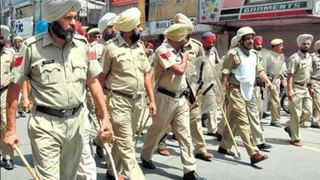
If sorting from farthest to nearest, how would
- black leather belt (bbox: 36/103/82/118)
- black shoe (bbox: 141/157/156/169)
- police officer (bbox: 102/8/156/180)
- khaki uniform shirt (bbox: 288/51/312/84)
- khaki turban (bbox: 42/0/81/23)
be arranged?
khaki uniform shirt (bbox: 288/51/312/84)
black shoe (bbox: 141/157/156/169)
police officer (bbox: 102/8/156/180)
black leather belt (bbox: 36/103/82/118)
khaki turban (bbox: 42/0/81/23)

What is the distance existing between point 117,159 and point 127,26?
142 cm

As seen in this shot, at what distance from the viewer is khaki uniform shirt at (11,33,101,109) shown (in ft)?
12.1

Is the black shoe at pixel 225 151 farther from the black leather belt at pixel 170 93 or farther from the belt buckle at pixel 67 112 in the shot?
the belt buckle at pixel 67 112

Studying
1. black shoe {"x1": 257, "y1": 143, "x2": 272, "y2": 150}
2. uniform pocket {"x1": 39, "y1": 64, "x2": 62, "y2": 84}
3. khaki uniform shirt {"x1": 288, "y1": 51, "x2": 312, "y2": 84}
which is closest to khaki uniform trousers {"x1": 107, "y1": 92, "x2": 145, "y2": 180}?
uniform pocket {"x1": 39, "y1": 64, "x2": 62, "y2": 84}

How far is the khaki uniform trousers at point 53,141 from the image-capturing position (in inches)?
144

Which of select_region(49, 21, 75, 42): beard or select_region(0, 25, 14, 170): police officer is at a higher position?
select_region(49, 21, 75, 42): beard

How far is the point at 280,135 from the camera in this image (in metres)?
9.42

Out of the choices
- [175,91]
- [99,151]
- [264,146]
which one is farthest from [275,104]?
[175,91]

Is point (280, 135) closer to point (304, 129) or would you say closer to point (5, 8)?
point (304, 129)

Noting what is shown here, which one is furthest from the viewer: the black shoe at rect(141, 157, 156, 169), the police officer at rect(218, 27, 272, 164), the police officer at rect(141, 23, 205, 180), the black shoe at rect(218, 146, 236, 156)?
the black shoe at rect(218, 146, 236, 156)

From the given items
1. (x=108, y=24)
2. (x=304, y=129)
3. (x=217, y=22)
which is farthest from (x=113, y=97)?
(x=217, y=22)

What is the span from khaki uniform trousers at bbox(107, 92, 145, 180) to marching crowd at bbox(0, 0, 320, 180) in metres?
0.01

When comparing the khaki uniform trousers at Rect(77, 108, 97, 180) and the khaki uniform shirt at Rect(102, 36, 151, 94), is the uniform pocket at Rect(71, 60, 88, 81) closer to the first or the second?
the khaki uniform trousers at Rect(77, 108, 97, 180)

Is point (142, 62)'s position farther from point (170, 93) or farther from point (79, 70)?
point (79, 70)
